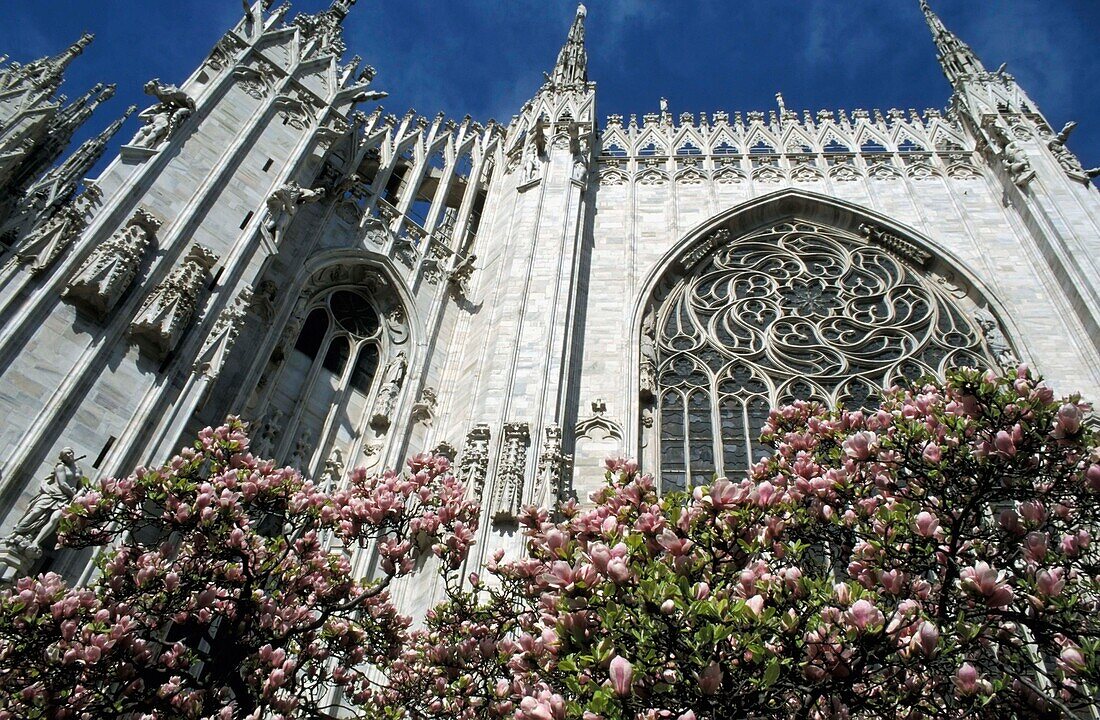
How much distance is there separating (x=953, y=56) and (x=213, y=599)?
919 inches

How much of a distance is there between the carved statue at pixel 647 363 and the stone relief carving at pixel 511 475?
11.2 ft

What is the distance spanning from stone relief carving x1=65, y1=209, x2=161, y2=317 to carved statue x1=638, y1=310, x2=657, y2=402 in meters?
8.03

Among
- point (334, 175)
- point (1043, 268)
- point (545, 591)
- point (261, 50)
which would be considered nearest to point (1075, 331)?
point (1043, 268)

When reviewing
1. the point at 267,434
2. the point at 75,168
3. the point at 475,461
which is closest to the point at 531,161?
the point at 475,461

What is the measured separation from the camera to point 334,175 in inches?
575

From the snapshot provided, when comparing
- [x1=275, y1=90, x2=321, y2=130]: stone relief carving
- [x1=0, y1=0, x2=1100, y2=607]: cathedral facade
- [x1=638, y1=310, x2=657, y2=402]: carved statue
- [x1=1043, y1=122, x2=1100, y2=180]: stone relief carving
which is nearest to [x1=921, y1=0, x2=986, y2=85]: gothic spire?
[x1=0, y1=0, x2=1100, y2=607]: cathedral facade

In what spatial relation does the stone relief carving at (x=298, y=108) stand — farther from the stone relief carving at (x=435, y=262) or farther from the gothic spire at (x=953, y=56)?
the gothic spire at (x=953, y=56)

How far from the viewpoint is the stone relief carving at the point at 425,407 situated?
12.9 m

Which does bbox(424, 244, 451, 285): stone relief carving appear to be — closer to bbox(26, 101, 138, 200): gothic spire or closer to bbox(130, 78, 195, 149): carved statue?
bbox(130, 78, 195, 149): carved statue

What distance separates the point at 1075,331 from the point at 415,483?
1314cm

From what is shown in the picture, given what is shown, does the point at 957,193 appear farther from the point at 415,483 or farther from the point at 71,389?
the point at 71,389

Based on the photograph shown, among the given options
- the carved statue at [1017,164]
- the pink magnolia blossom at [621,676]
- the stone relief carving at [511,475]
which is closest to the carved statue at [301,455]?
the stone relief carving at [511,475]

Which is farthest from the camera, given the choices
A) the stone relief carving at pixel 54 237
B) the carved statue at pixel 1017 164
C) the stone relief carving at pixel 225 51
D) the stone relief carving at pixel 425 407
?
the carved statue at pixel 1017 164

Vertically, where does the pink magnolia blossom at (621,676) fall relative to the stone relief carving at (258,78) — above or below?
below
